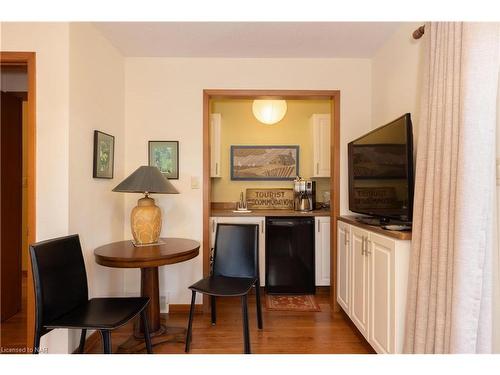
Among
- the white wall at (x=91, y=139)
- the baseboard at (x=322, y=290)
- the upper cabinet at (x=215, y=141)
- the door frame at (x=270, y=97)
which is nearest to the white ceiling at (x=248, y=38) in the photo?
the white wall at (x=91, y=139)

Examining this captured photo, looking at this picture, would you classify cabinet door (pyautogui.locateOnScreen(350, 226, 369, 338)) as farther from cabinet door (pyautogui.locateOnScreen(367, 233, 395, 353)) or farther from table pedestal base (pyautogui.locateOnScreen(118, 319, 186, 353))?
table pedestal base (pyautogui.locateOnScreen(118, 319, 186, 353))

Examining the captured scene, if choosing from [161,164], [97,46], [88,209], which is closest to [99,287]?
[88,209]

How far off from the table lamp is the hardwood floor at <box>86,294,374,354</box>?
853mm

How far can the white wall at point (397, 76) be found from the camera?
1836 millimetres

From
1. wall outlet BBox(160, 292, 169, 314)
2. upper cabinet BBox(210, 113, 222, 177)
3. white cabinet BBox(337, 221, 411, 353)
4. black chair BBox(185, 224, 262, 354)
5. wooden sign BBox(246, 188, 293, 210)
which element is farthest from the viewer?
wooden sign BBox(246, 188, 293, 210)

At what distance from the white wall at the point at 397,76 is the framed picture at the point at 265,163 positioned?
1.33 meters

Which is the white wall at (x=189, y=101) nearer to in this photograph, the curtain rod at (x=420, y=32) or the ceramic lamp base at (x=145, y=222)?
the ceramic lamp base at (x=145, y=222)

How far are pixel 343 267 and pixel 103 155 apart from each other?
2326 mm

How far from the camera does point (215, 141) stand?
129 inches

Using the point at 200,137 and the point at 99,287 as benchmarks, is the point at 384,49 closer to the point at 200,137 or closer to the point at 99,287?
the point at 200,137

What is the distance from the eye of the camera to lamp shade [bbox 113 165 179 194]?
6.20 ft

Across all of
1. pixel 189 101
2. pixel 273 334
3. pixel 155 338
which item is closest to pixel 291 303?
pixel 273 334

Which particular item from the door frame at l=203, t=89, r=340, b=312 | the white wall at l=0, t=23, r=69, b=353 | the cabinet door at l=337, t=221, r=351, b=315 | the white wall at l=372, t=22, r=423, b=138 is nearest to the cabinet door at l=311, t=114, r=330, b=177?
the door frame at l=203, t=89, r=340, b=312

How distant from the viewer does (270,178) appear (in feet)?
12.0
